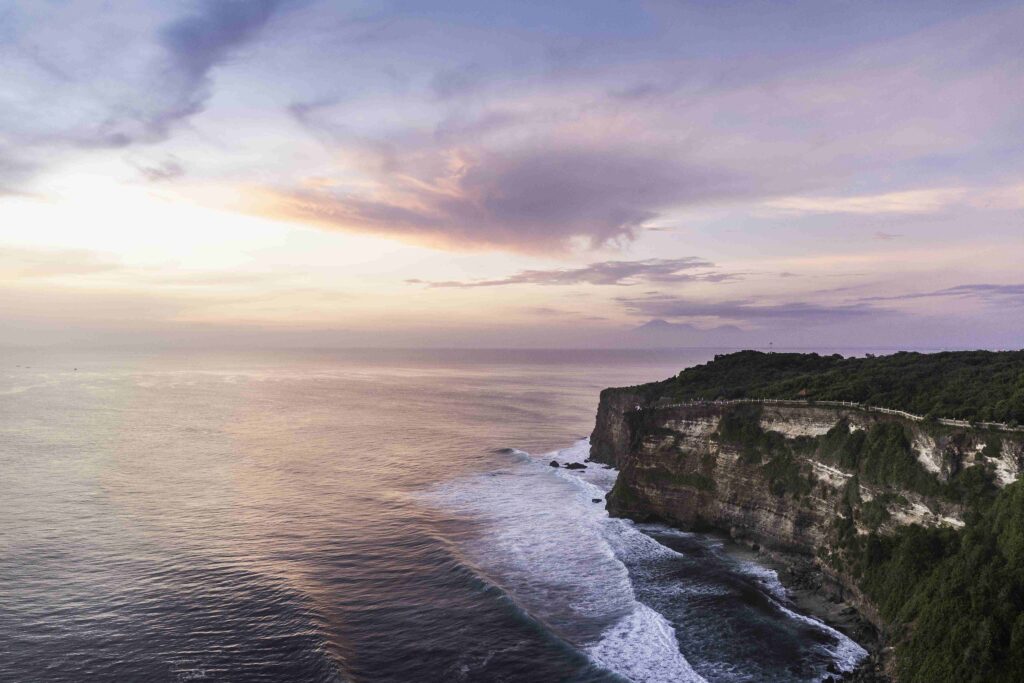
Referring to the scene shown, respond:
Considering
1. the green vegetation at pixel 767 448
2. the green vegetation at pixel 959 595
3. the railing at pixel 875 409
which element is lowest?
the green vegetation at pixel 959 595

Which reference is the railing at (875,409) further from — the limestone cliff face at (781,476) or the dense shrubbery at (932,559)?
the dense shrubbery at (932,559)

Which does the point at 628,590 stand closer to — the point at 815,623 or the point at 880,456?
the point at 815,623

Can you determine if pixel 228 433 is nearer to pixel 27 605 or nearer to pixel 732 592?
pixel 27 605

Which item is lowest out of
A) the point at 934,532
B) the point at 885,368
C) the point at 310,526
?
the point at 310,526

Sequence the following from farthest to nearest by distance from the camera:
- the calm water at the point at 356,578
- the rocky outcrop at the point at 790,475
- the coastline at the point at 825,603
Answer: the rocky outcrop at the point at 790,475
the calm water at the point at 356,578
the coastline at the point at 825,603

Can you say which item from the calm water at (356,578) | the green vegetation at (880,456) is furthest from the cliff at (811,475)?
the calm water at (356,578)

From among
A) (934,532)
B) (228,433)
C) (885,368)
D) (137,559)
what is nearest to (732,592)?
(934,532)
